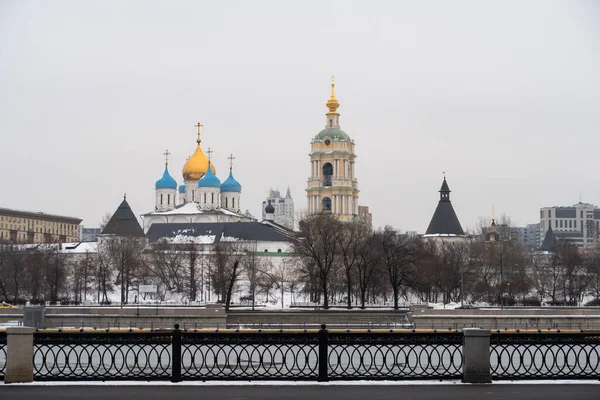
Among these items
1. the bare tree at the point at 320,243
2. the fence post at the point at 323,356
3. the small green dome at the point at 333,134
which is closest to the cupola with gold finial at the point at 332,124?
the small green dome at the point at 333,134

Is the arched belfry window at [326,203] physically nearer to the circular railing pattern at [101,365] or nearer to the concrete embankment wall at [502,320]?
the concrete embankment wall at [502,320]

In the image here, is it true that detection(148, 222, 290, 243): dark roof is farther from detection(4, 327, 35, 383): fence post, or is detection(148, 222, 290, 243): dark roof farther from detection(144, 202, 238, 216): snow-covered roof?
detection(4, 327, 35, 383): fence post

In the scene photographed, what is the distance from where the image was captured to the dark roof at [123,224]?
10132 centimetres

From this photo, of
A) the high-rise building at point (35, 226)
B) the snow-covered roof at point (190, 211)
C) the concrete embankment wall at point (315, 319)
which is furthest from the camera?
the high-rise building at point (35, 226)

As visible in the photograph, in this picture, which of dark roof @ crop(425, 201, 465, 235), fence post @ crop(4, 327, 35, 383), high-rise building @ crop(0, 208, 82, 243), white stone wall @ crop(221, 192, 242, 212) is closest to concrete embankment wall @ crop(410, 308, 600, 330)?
fence post @ crop(4, 327, 35, 383)

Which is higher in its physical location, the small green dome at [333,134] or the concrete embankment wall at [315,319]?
the small green dome at [333,134]

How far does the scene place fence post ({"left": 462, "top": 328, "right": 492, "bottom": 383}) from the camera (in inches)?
711

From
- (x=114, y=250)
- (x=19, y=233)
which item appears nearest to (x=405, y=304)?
(x=114, y=250)

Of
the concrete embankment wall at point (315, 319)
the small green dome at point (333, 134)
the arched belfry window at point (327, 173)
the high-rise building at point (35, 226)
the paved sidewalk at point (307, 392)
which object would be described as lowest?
the concrete embankment wall at point (315, 319)

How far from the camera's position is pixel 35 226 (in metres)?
157

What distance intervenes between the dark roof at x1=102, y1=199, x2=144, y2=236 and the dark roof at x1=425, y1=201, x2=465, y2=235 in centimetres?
3445

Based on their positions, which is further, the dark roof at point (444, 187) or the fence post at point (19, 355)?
the dark roof at point (444, 187)

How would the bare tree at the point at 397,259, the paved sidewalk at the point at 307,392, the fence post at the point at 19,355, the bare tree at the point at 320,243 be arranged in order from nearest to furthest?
the paved sidewalk at the point at 307,392 < the fence post at the point at 19,355 < the bare tree at the point at 397,259 < the bare tree at the point at 320,243

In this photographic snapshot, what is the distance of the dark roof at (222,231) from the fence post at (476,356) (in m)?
83.0
